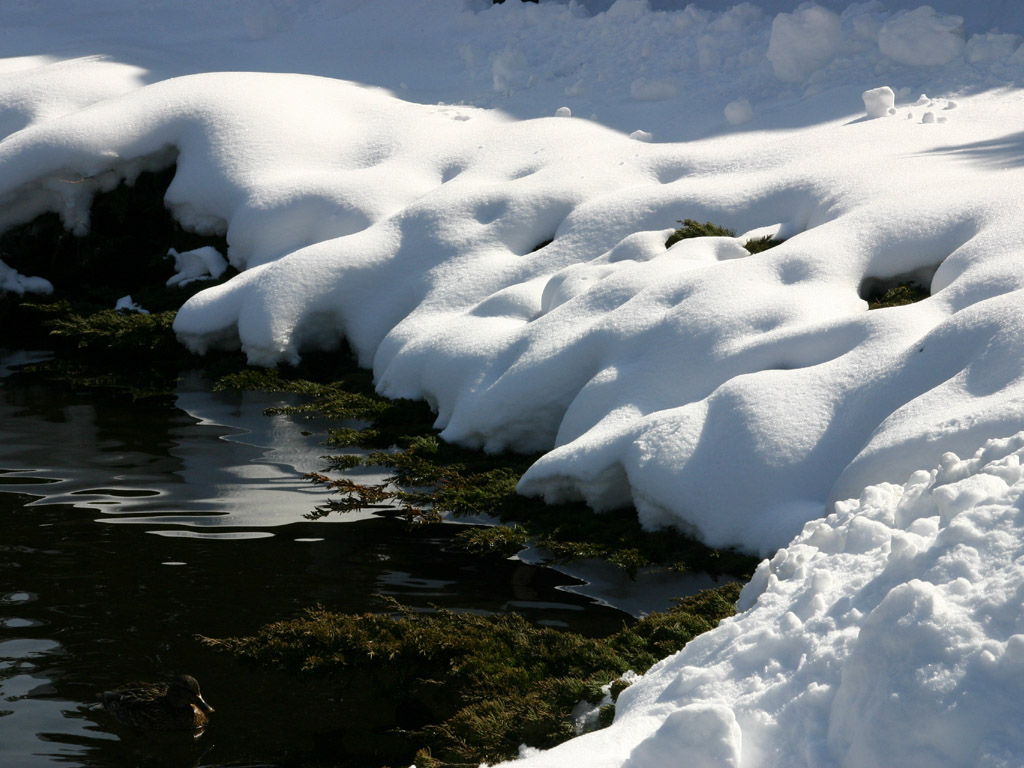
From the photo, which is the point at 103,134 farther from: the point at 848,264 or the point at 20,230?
the point at 848,264

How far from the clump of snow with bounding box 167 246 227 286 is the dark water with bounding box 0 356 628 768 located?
2918mm

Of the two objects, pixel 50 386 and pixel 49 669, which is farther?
pixel 50 386

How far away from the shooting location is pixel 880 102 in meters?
10.3

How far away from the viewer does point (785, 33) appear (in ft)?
39.5

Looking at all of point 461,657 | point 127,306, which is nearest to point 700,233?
point 461,657

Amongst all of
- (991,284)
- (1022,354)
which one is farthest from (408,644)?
(991,284)

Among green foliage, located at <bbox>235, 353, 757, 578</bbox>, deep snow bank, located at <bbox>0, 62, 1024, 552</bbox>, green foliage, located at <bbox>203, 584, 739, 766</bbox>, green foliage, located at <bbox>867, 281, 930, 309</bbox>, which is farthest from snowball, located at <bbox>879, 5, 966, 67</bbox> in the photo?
green foliage, located at <bbox>203, 584, 739, 766</bbox>

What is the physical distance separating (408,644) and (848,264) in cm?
446

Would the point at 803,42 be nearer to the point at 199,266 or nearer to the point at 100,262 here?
the point at 199,266

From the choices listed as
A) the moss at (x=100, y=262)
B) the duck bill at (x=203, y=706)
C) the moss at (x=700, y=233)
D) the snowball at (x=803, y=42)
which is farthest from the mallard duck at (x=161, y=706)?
the snowball at (x=803, y=42)

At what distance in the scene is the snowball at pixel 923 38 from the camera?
11461 mm

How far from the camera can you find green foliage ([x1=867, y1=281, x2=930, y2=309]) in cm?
684

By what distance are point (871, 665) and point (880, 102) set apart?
8840 mm

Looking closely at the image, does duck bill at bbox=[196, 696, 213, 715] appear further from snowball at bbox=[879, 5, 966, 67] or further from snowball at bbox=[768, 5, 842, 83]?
snowball at bbox=[879, 5, 966, 67]
